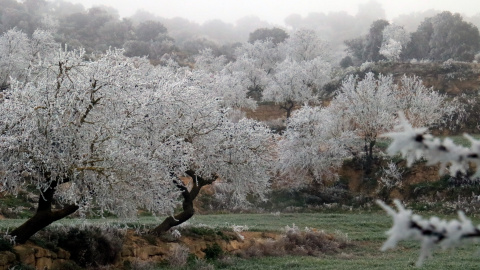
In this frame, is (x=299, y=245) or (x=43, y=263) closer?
(x=43, y=263)

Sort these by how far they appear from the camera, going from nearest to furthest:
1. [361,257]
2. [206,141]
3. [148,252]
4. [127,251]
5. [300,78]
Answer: [127,251] < [148,252] < [206,141] < [361,257] < [300,78]

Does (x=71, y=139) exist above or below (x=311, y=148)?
below

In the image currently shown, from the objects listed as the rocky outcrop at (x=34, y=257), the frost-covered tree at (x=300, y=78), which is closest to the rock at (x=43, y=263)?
the rocky outcrop at (x=34, y=257)

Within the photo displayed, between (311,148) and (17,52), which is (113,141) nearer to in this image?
(311,148)

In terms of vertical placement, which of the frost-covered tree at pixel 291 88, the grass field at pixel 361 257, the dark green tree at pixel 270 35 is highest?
the dark green tree at pixel 270 35

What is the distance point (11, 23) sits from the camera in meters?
109

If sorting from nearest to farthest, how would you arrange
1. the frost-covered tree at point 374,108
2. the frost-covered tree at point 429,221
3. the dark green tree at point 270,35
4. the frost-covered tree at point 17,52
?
the frost-covered tree at point 429,221 → the frost-covered tree at point 374,108 → the frost-covered tree at point 17,52 → the dark green tree at point 270,35

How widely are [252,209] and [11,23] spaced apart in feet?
331

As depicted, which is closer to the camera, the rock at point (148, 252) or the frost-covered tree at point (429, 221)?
the frost-covered tree at point (429, 221)

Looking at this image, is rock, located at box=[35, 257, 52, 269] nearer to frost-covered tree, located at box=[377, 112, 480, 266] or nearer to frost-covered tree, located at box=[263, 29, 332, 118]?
frost-covered tree, located at box=[377, 112, 480, 266]

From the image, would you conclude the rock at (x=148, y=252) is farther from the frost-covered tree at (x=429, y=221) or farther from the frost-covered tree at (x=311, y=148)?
the frost-covered tree at (x=311, y=148)

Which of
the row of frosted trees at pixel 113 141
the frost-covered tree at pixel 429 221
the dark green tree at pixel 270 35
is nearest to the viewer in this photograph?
the frost-covered tree at pixel 429 221

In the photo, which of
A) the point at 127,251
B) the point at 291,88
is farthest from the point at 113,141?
the point at 291,88

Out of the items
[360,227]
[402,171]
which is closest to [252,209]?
[360,227]
